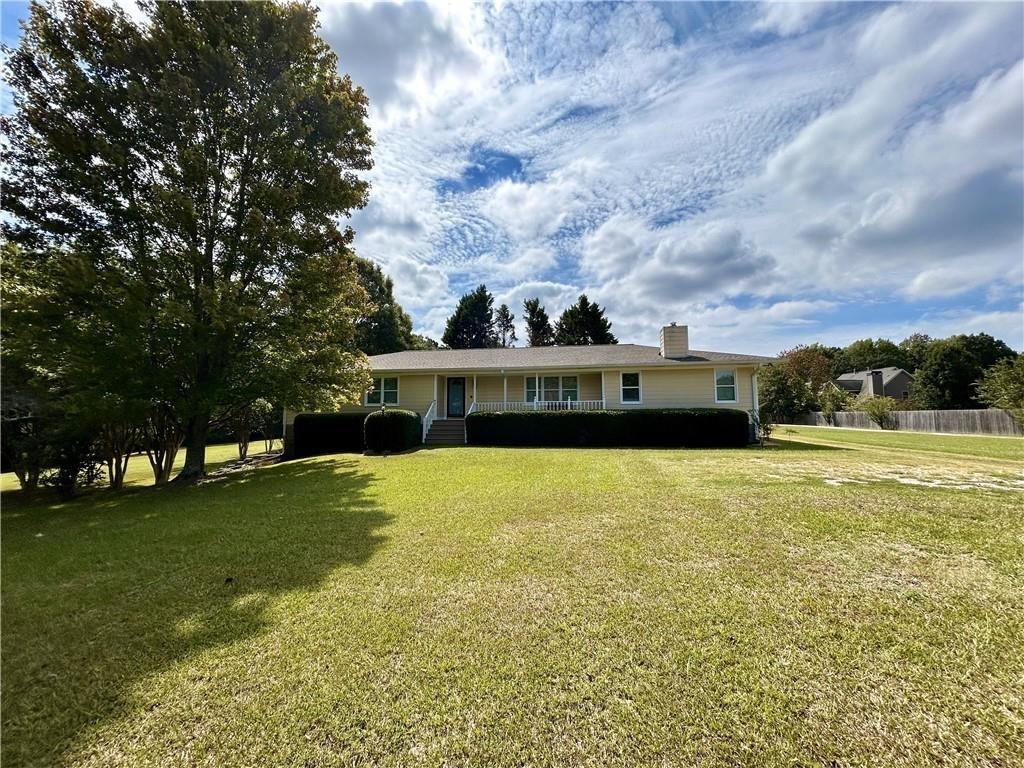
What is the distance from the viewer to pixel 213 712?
2.10 m

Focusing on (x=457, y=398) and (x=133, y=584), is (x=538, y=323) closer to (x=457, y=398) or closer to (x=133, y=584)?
(x=457, y=398)

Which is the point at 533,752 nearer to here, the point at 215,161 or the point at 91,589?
the point at 91,589

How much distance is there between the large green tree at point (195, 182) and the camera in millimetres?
8289

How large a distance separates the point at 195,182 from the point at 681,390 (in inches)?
629

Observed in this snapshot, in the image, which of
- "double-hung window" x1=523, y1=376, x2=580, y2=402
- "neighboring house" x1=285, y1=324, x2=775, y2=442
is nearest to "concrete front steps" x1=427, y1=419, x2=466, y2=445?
"neighboring house" x1=285, y1=324, x2=775, y2=442

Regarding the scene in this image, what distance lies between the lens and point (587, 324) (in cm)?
4131

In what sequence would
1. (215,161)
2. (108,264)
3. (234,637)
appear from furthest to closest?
(215,161)
(108,264)
(234,637)

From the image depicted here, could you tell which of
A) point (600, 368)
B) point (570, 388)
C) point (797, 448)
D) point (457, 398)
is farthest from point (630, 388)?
point (457, 398)

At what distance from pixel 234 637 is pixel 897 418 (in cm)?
3686

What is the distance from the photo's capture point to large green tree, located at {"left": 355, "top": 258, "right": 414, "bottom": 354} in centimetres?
3394

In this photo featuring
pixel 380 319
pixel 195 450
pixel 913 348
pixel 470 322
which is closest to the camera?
pixel 195 450

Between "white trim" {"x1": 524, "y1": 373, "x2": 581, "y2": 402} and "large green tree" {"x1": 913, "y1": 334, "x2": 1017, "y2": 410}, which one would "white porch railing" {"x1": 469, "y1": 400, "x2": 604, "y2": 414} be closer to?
"white trim" {"x1": 524, "y1": 373, "x2": 581, "y2": 402}

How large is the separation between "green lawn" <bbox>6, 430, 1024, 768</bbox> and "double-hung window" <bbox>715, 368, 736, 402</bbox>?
35.7 ft

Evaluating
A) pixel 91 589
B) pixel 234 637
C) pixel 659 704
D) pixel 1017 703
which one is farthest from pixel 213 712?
pixel 1017 703
